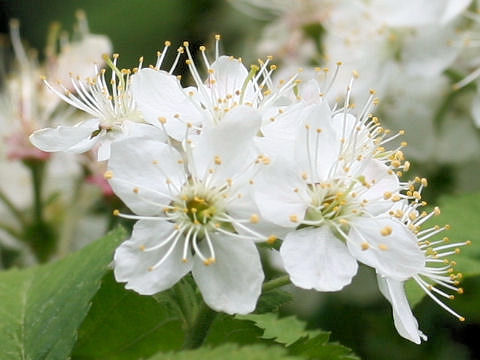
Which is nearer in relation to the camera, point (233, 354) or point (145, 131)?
point (233, 354)

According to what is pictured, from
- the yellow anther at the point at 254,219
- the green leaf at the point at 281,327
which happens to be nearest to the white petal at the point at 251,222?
the yellow anther at the point at 254,219

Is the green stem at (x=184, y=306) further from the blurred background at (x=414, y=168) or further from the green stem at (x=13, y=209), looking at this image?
the green stem at (x=13, y=209)

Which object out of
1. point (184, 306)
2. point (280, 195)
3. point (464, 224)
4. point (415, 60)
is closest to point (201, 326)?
point (184, 306)

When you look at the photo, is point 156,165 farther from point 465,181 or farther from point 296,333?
point 465,181

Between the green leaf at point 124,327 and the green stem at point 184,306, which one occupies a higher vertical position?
the green stem at point 184,306

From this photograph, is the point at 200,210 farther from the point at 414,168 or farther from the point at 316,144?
the point at 414,168
